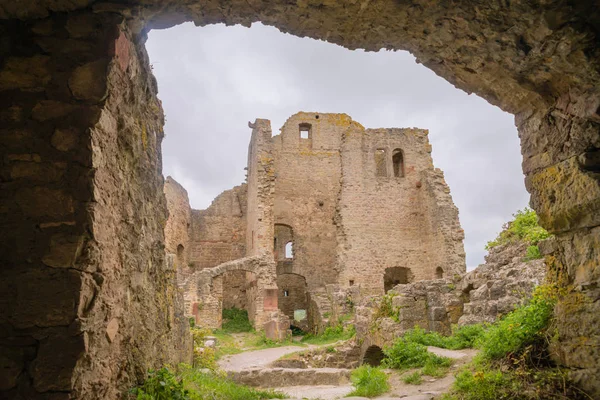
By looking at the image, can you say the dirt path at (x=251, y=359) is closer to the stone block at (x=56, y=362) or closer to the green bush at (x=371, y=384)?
the green bush at (x=371, y=384)

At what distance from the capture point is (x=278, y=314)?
57.4 ft

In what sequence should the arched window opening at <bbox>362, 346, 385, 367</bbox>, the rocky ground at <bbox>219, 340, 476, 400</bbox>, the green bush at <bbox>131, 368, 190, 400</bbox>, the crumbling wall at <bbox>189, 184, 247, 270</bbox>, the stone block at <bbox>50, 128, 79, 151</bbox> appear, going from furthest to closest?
the crumbling wall at <bbox>189, 184, 247, 270</bbox>, the arched window opening at <bbox>362, 346, 385, 367</bbox>, the rocky ground at <bbox>219, 340, 476, 400</bbox>, the green bush at <bbox>131, 368, 190, 400</bbox>, the stone block at <bbox>50, 128, 79, 151</bbox>

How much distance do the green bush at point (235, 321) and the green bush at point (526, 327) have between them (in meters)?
14.6

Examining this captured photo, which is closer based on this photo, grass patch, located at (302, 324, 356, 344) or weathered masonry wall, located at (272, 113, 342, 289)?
grass patch, located at (302, 324, 356, 344)

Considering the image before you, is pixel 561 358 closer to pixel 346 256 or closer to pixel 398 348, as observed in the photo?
pixel 398 348

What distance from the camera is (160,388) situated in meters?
3.33

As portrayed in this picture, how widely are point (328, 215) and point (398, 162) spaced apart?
4.89 metres

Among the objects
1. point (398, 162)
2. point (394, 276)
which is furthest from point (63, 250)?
point (398, 162)

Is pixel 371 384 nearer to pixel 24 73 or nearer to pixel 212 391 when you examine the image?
pixel 212 391

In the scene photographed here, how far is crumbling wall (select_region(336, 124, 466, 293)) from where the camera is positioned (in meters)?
21.6

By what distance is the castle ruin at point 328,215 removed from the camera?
70.9ft

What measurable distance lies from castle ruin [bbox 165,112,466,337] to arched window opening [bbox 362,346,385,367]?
9.40 m

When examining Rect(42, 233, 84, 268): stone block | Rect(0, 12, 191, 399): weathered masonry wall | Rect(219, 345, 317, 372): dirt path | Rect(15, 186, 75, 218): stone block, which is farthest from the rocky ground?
Rect(15, 186, 75, 218): stone block

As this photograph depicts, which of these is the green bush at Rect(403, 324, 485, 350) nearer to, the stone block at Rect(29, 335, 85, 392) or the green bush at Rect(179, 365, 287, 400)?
the green bush at Rect(179, 365, 287, 400)
